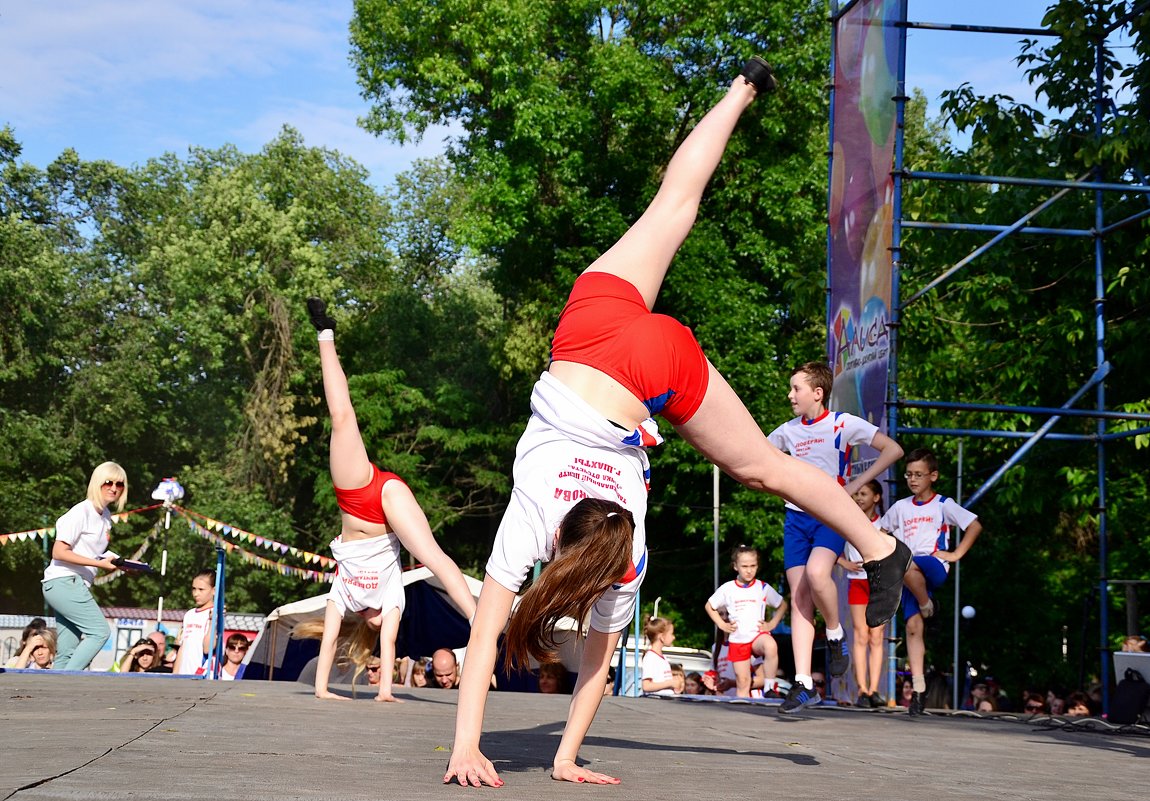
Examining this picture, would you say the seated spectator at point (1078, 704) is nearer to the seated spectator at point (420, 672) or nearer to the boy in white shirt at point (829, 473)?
the boy in white shirt at point (829, 473)

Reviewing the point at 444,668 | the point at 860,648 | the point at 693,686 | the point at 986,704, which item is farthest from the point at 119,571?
the point at 986,704

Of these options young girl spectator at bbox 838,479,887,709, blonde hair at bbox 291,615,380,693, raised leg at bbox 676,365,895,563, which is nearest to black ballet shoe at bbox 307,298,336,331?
blonde hair at bbox 291,615,380,693

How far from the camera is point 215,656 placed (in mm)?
11523

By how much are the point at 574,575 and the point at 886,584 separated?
4.17ft

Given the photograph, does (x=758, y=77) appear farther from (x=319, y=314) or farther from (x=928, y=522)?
(x=928, y=522)

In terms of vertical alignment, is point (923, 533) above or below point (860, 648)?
above

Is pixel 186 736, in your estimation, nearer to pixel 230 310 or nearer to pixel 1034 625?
pixel 1034 625

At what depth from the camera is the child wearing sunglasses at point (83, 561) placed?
380 inches

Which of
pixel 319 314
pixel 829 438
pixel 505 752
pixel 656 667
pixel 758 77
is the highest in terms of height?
pixel 758 77

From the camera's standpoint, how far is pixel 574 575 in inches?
139

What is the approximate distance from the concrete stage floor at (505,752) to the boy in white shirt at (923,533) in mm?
1546

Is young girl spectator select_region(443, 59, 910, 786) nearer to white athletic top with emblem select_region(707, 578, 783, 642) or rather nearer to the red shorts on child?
the red shorts on child

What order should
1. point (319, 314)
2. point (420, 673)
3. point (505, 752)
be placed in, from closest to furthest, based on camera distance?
point (505, 752) → point (319, 314) → point (420, 673)

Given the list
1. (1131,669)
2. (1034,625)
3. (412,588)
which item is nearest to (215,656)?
(412,588)
